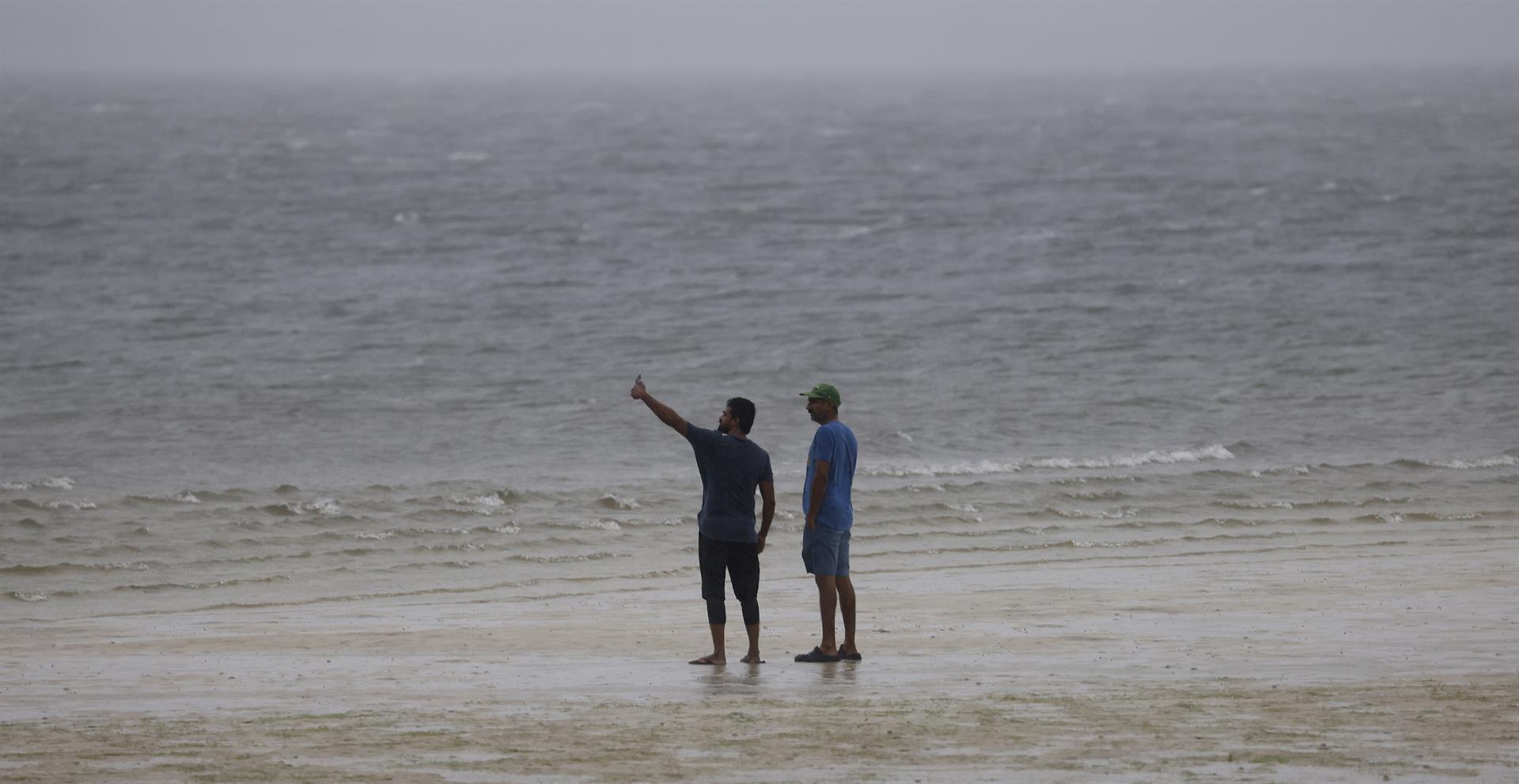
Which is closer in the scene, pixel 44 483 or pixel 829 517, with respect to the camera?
pixel 829 517

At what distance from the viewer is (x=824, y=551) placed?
9.08 m

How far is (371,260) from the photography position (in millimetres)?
39812

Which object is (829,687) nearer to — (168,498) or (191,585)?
(191,585)

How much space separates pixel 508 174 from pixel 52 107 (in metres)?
76.3

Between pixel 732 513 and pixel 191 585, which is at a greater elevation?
pixel 732 513

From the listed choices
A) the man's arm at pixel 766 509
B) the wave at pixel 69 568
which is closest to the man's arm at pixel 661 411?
the man's arm at pixel 766 509

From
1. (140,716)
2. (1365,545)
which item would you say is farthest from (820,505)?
(1365,545)

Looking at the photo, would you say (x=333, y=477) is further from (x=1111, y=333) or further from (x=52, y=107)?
(x=52, y=107)

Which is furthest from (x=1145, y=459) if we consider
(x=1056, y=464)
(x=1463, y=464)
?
(x=1463, y=464)

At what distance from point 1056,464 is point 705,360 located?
1033 cm

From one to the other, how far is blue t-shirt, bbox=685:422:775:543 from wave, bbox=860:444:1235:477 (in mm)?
9295

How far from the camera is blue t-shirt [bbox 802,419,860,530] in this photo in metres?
8.96

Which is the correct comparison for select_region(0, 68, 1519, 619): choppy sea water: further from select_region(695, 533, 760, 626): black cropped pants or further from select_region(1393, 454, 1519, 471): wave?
select_region(695, 533, 760, 626): black cropped pants

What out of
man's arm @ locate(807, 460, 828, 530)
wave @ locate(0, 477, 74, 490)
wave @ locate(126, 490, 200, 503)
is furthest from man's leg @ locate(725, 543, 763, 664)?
wave @ locate(0, 477, 74, 490)
